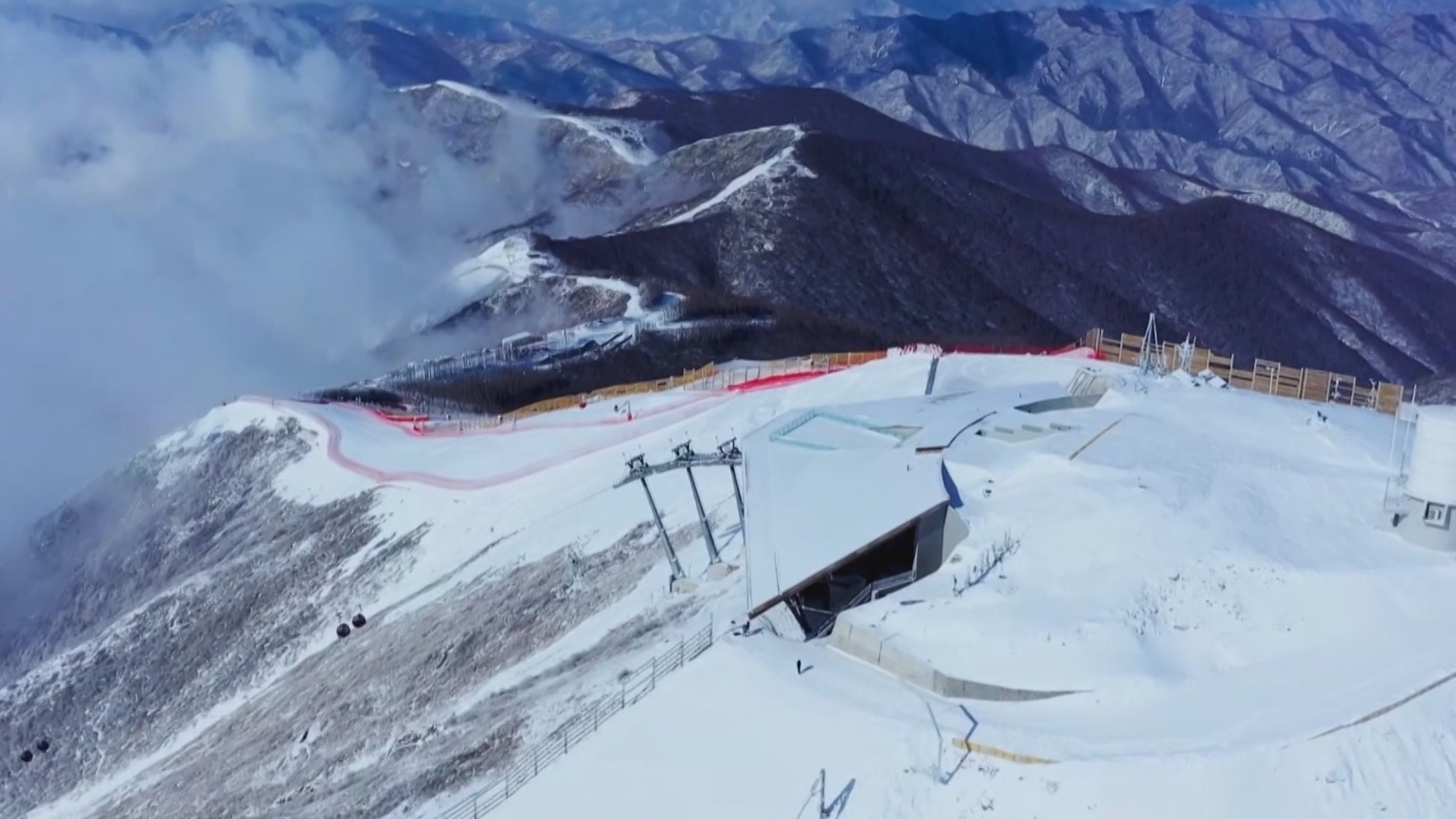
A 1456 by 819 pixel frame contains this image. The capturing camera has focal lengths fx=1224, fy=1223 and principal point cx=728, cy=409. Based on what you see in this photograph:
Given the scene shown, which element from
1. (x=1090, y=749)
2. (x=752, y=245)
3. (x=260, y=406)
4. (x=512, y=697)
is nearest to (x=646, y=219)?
(x=752, y=245)

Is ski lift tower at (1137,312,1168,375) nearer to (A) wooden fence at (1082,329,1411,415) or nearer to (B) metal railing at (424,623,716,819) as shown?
(A) wooden fence at (1082,329,1411,415)

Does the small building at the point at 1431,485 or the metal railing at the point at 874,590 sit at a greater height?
the small building at the point at 1431,485

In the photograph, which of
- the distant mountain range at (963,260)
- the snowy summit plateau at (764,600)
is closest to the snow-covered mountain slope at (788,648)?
the snowy summit plateau at (764,600)

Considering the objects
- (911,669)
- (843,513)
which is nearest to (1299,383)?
(843,513)

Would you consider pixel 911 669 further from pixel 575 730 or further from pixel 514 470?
pixel 514 470

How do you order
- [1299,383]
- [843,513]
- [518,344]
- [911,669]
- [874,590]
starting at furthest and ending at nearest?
[518,344] < [1299,383] < [843,513] < [874,590] < [911,669]

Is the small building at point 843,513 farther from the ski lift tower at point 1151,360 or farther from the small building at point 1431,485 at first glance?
the small building at point 1431,485
